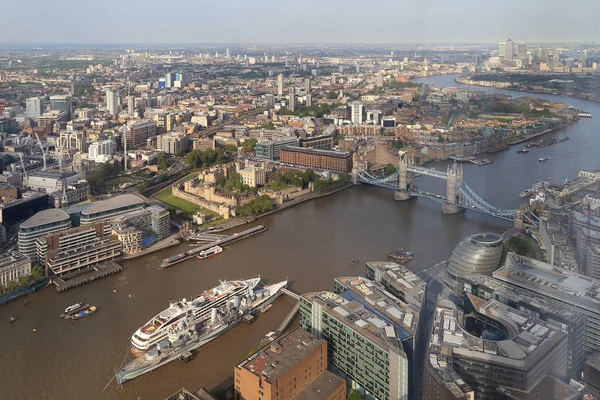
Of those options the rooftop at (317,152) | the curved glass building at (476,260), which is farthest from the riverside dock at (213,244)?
the rooftop at (317,152)

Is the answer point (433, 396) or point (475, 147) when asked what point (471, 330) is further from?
point (475, 147)

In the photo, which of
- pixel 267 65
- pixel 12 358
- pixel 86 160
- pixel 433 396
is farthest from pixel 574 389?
pixel 267 65

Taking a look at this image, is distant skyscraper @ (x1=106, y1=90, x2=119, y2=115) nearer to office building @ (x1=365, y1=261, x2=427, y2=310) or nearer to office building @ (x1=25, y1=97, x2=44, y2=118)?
office building @ (x1=25, y1=97, x2=44, y2=118)

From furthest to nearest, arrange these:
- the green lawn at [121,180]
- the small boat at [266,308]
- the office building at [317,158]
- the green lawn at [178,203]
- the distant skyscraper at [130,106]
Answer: the distant skyscraper at [130,106]
the office building at [317,158]
the green lawn at [121,180]
the green lawn at [178,203]
the small boat at [266,308]

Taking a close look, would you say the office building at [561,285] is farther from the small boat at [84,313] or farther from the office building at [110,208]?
the office building at [110,208]

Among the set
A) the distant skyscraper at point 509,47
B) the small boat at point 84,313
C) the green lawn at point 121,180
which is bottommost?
the small boat at point 84,313

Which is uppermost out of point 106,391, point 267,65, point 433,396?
point 267,65

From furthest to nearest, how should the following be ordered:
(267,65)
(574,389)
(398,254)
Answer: (267,65), (398,254), (574,389)

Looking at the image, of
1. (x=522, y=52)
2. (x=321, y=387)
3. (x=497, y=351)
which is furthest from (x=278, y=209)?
(x=497, y=351)
